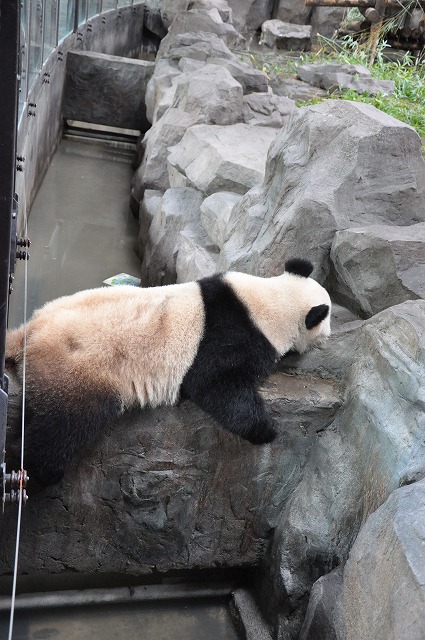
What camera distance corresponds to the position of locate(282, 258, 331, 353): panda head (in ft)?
8.71

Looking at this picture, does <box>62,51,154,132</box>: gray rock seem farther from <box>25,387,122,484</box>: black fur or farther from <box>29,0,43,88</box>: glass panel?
<box>25,387,122,484</box>: black fur

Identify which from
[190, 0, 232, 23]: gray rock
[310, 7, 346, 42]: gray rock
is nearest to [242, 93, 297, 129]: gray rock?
[190, 0, 232, 23]: gray rock

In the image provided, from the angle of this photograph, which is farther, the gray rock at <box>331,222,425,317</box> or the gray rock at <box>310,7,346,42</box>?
the gray rock at <box>310,7,346,42</box>

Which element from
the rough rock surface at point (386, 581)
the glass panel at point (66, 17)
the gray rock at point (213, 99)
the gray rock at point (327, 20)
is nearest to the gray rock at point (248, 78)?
the gray rock at point (213, 99)

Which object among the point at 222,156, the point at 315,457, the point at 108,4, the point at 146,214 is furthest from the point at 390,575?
the point at 108,4

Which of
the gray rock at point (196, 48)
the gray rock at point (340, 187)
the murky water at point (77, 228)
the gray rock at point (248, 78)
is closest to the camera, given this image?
the gray rock at point (340, 187)

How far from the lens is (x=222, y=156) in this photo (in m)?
4.49

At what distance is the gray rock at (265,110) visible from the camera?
565cm

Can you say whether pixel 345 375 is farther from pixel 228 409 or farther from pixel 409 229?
pixel 409 229

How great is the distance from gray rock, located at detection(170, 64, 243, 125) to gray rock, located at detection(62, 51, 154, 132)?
2.11 meters

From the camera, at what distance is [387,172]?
318 centimetres

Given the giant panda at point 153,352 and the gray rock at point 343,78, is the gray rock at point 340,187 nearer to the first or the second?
the giant panda at point 153,352

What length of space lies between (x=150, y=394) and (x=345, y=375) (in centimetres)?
74

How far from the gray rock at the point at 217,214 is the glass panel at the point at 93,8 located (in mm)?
5657
